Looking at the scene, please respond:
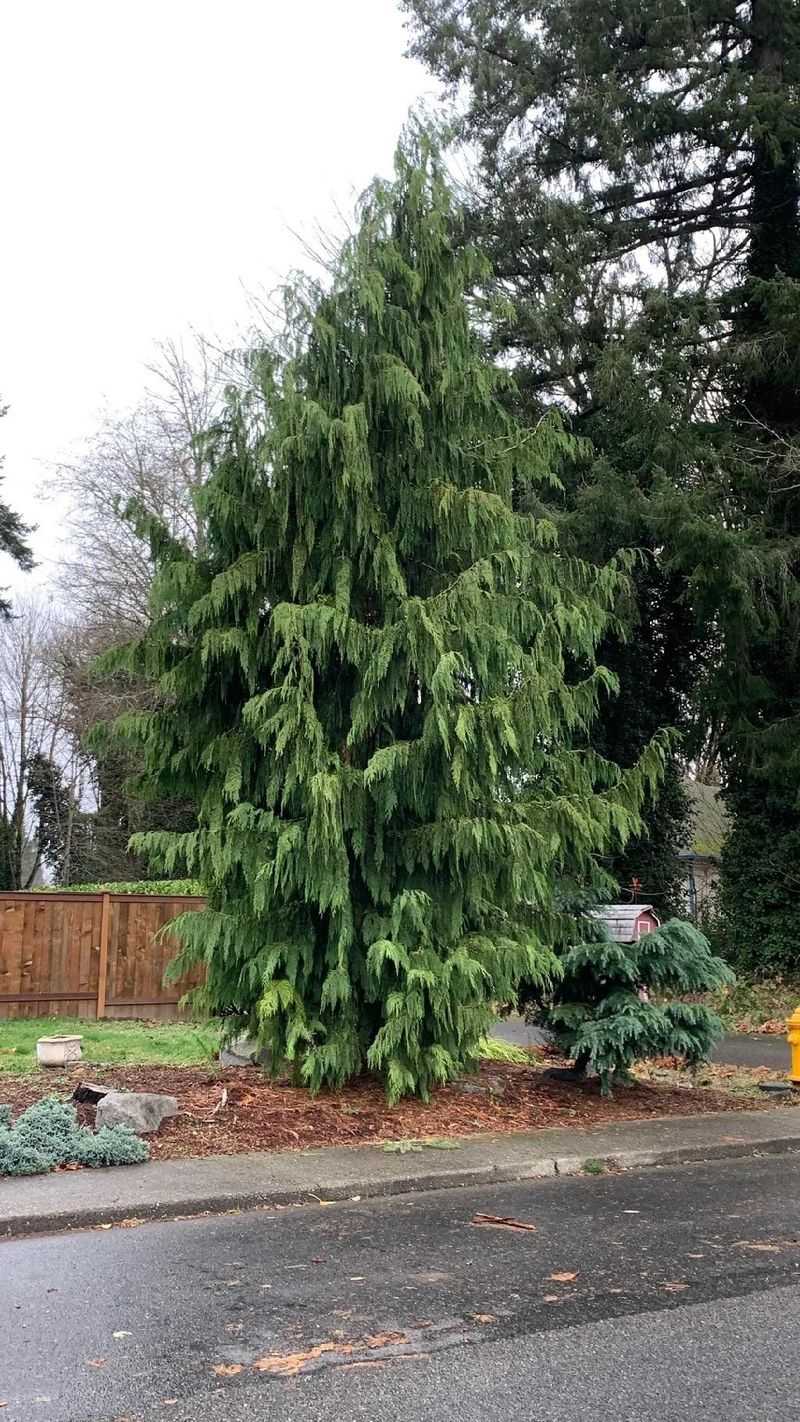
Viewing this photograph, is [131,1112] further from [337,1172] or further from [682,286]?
[682,286]

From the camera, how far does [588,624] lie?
893 centimetres

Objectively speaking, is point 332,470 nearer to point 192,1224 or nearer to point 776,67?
point 192,1224

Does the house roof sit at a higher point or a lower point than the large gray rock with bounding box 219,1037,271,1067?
higher

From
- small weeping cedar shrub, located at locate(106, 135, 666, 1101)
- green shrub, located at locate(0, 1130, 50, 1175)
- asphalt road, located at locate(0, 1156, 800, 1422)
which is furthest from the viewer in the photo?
small weeping cedar shrub, located at locate(106, 135, 666, 1101)

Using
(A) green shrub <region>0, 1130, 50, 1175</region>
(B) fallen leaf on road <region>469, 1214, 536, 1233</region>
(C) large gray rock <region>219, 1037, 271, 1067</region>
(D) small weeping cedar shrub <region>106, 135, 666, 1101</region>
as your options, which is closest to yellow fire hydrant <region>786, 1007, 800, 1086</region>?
(D) small weeping cedar shrub <region>106, 135, 666, 1101</region>

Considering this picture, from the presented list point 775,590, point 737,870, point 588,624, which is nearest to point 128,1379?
point 588,624

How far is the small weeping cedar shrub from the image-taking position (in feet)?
26.6

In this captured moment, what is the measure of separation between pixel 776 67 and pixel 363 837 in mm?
15676

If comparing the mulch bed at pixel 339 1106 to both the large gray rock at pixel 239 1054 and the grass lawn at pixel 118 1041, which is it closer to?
the large gray rock at pixel 239 1054

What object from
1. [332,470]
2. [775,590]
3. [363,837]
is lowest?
[363,837]

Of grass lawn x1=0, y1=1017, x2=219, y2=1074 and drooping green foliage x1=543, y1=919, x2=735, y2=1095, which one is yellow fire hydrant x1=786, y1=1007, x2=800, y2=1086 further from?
grass lawn x1=0, y1=1017, x2=219, y2=1074

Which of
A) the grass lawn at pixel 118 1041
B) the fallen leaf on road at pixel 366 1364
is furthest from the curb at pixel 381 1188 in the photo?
the grass lawn at pixel 118 1041

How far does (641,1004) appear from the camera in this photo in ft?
29.2

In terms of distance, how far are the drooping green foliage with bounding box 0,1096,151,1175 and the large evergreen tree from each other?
10489 mm
